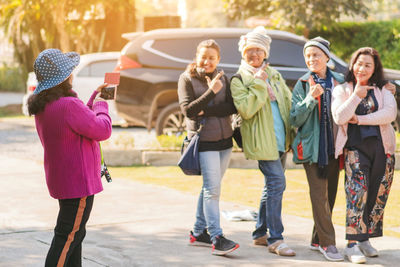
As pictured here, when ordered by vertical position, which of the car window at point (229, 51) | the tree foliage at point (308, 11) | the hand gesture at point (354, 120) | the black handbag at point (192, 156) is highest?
the tree foliage at point (308, 11)

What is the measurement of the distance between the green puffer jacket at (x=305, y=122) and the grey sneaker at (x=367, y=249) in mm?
777

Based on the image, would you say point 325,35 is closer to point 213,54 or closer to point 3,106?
point 3,106

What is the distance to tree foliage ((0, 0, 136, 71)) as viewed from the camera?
75.4 ft

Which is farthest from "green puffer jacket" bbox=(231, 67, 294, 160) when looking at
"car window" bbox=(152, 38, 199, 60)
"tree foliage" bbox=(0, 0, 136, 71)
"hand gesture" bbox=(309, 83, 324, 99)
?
"tree foliage" bbox=(0, 0, 136, 71)

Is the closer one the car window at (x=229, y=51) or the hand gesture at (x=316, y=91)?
the hand gesture at (x=316, y=91)

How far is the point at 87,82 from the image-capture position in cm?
1574

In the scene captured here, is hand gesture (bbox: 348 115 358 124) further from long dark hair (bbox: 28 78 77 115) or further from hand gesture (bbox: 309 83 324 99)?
long dark hair (bbox: 28 78 77 115)

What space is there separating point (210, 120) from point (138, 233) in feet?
4.62

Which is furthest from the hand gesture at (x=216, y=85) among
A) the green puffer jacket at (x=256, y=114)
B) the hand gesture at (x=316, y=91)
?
the hand gesture at (x=316, y=91)

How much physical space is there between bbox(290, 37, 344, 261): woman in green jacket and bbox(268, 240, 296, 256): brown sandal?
251mm

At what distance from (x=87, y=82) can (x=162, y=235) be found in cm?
955

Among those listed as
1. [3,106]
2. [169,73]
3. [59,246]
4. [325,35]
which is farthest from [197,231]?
[3,106]

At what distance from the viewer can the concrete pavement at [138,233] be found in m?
5.77

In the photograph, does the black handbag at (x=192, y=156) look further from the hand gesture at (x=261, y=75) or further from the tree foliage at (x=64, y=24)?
the tree foliage at (x=64, y=24)
